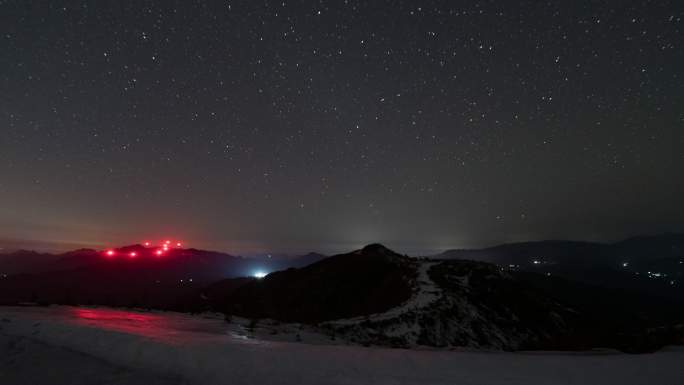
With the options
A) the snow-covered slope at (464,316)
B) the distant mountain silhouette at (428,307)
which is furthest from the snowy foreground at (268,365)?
the snow-covered slope at (464,316)

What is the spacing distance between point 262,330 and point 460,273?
38.4 meters

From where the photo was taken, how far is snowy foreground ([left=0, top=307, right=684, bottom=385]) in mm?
5398

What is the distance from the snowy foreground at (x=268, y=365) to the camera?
17.7 feet

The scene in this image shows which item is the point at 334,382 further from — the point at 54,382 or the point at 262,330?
the point at 262,330

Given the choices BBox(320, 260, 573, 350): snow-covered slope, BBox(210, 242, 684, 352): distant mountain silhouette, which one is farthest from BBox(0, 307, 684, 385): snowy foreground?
BBox(320, 260, 573, 350): snow-covered slope

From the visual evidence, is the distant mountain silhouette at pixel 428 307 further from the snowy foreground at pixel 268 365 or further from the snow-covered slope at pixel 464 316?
the snowy foreground at pixel 268 365

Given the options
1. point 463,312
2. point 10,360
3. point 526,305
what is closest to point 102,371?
point 10,360

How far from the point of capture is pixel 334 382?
5.17 m

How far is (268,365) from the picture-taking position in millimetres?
5961

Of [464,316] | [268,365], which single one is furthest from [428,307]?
[268,365]

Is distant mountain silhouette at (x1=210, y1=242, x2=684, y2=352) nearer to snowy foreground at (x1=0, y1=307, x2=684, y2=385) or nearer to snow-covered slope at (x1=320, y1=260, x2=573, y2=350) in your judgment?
snow-covered slope at (x1=320, y1=260, x2=573, y2=350)

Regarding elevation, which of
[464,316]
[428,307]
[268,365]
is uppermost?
[268,365]

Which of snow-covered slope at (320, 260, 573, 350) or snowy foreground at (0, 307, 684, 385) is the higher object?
snowy foreground at (0, 307, 684, 385)

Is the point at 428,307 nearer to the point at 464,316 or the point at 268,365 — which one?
the point at 464,316
